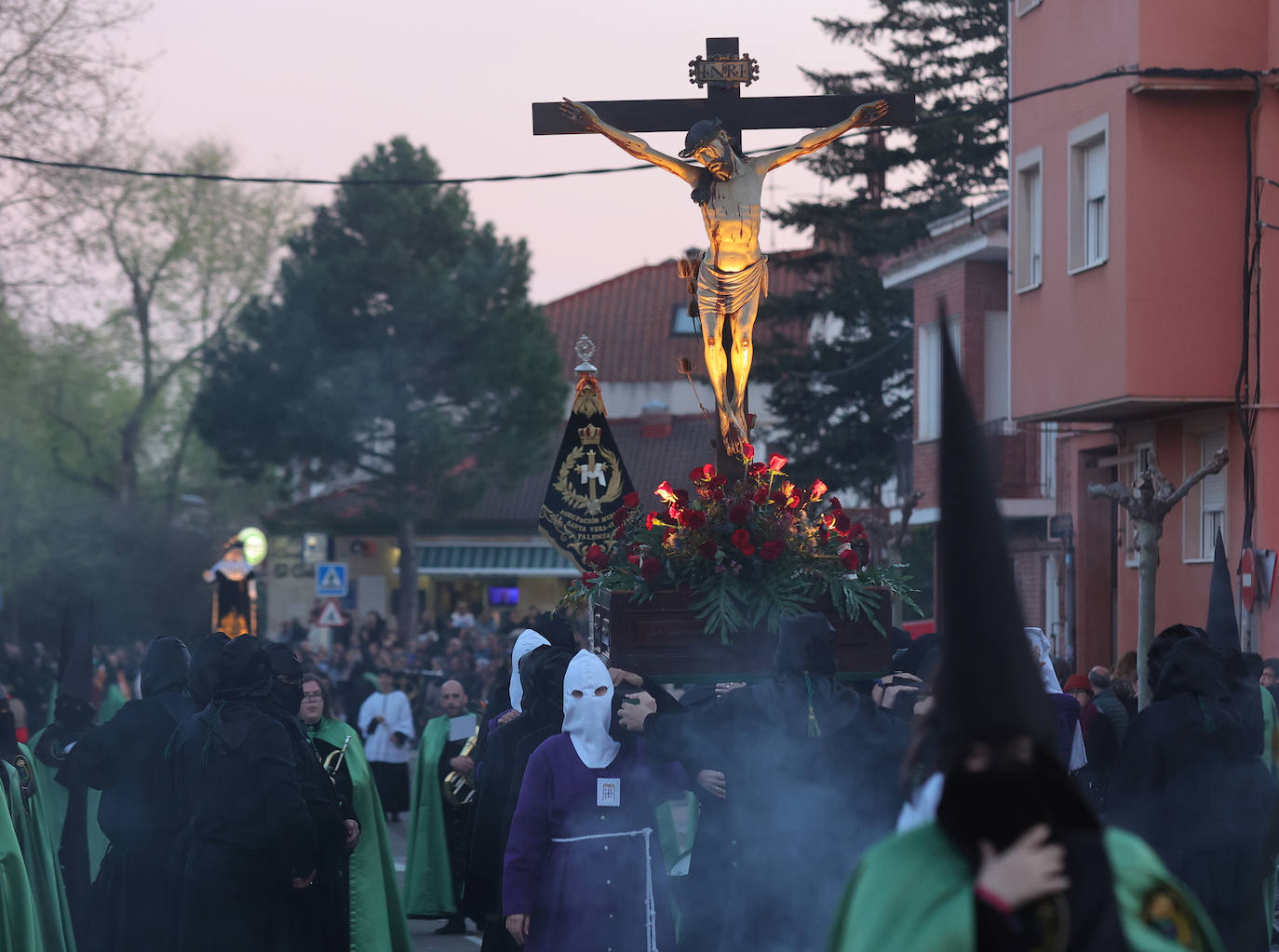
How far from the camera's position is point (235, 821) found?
6.93 m

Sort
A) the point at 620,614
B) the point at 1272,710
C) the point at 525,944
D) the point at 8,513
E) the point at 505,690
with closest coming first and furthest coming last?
1. the point at 525,944
2. the point at 620,614
3. the point at 1272,710
4. the point at 505,690
5. the point at 8,513

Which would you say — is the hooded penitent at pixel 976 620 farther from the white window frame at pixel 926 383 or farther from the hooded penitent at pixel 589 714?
the white window frame at pixel 926 383

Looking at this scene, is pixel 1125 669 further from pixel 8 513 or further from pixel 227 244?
Result: pixel 227 244

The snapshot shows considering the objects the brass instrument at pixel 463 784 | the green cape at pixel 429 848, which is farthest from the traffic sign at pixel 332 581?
the brass instrument at pixel 463 784

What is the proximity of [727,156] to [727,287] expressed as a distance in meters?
0.61

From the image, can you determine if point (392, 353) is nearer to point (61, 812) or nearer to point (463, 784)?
point (61, 812)

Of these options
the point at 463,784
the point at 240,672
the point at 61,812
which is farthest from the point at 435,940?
the point at 240,672

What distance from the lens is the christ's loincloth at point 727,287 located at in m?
8.91

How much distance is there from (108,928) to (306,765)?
148 cm

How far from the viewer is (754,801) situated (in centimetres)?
647

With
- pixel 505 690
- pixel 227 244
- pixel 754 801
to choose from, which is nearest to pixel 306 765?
pixel 754 801

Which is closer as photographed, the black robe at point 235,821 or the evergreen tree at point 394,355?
the black robe at point 235,821

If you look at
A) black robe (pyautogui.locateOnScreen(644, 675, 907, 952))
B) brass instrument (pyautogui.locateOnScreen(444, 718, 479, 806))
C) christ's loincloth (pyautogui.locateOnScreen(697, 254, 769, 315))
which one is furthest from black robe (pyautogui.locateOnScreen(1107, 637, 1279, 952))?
brass instrument (pyautogui.locateOnScreen(444, 718, 479, 806))

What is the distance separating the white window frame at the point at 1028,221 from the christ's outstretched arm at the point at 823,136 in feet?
36.9
